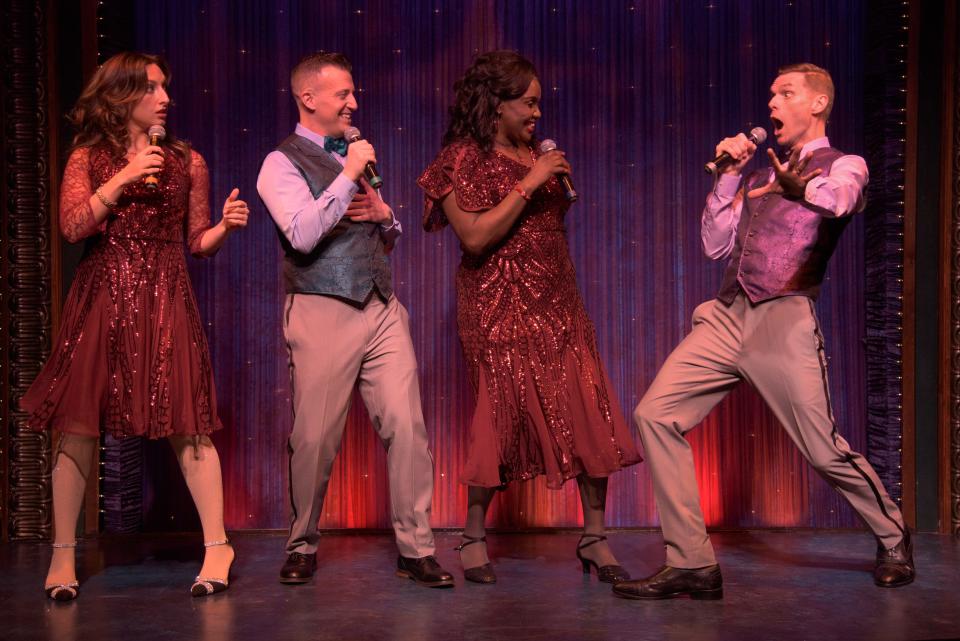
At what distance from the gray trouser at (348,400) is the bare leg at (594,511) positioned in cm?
52

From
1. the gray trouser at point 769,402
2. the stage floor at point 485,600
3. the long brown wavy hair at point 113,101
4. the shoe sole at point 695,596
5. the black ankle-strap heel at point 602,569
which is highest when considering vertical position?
the long brown wavy hair at point 113,101

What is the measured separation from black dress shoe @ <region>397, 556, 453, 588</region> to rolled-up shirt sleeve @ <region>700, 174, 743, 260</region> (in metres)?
1.37

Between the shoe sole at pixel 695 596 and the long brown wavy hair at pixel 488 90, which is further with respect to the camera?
the long brown wavy hair at pixel 488 90

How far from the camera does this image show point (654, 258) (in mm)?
4516

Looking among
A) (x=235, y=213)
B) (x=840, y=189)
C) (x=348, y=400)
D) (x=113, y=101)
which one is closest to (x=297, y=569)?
(x=348, y=400)

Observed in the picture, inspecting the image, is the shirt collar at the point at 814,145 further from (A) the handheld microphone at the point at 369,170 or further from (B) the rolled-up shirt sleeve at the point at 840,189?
(A) the handheld microphone at the point at 369,170

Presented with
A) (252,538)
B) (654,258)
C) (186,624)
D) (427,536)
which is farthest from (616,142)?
(186,624)

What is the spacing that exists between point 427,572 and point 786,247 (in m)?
1.54

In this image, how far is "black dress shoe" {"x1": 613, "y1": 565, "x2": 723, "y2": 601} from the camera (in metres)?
3.28

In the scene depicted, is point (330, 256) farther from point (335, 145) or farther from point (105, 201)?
point (105, 201)

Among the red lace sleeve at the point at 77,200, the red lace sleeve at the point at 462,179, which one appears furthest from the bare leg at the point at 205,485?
the red lace sleeve at the point at 462,179

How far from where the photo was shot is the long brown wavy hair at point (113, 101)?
348 centimetres

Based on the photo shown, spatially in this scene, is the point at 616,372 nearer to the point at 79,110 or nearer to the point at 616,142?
the point at 616,142

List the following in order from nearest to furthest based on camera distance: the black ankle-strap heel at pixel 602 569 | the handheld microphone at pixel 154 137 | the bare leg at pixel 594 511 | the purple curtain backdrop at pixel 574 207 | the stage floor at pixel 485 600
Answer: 1. the stage floor at pixel 485 600
2. the handheld microphone at pixel 154 137
3. the black ankle-strap heel at pixel 602 569
4. the bare leg at pixel 594 511
5. the purple curtain backdrop at pixel 574 207
